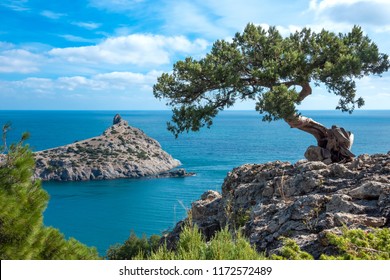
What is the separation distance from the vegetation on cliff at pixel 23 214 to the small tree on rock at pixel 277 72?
7.08m

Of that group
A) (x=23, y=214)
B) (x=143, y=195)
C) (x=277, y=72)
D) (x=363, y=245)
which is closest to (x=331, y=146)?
(x=277, y=72)

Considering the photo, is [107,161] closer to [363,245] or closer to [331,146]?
[331,146]

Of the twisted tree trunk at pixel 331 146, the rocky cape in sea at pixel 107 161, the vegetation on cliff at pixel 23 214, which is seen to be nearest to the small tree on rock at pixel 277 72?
the twisted tree trunk at pixel 331 146

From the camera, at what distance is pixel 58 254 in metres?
9.20

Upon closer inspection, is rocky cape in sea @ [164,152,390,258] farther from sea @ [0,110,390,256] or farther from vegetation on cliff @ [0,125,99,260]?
sea @ [0,110,390,256]

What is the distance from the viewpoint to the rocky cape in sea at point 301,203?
7.95 meters

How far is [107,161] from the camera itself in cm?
10444

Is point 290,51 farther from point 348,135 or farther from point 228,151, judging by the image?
point 228,151

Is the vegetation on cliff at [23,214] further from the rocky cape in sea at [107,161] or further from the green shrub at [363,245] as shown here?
the rocky cape in sea at [107,161]

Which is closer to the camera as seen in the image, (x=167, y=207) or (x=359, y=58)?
(x=359, y=58)

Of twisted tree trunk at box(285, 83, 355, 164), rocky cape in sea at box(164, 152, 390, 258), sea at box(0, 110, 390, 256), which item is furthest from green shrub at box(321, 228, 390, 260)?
sea at box(0, 110, 390, 256)
